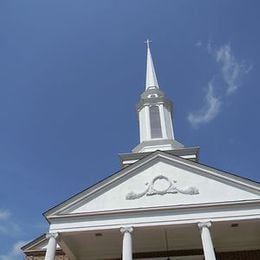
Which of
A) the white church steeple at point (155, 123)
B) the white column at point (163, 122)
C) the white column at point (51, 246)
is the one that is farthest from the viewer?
the white column at point (163, 122)

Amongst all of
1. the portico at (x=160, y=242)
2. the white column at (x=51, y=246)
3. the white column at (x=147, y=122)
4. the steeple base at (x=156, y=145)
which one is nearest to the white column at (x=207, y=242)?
the portico at (x=160, y=242)

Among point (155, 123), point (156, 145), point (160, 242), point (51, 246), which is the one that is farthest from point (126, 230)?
point (155, 123)

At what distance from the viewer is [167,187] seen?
14.8 meters

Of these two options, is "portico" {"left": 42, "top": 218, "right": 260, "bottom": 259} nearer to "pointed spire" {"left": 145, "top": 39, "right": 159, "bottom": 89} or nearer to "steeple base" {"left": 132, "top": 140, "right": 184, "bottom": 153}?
"steeple base" {"left": 132, "top": 140, "right": 184, "bottom": 153}

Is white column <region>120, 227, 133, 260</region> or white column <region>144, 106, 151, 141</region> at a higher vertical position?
white column <region>144, 106, 151, 141</region>

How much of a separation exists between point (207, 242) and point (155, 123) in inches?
454

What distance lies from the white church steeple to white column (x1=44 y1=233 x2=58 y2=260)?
363 inches

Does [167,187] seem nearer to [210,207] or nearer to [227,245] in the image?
[210,207]

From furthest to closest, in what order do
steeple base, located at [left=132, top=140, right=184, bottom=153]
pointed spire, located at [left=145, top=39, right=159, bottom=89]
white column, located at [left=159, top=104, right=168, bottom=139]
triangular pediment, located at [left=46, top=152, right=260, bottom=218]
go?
pointed spire, located at [left=145, top=39, right=159, bottom=89]
white column, located at [left=159, top=104, right=168, bottom=139]
steeple base, located at [left=132, top=140, right=184, bottom=153]
triangular pediment, located at [left=46, top=152, right=260, bottom=218]

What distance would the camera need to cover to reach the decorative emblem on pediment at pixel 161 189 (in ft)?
47.7

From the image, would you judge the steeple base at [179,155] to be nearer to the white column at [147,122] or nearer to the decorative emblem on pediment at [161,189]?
the white column at [147,122]

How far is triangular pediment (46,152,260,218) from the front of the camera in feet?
46.8

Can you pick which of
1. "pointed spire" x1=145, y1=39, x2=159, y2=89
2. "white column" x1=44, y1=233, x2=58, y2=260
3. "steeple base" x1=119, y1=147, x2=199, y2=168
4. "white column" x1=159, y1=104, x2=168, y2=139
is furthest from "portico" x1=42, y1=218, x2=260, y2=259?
"pointed spire" x1=145, y1=39, x2=159, y2=89

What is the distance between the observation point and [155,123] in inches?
918
